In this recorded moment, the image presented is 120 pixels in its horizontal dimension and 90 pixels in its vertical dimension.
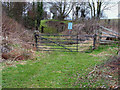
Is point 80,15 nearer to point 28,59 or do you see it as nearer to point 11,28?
point 11,28

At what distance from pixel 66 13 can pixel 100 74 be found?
16.2 metres

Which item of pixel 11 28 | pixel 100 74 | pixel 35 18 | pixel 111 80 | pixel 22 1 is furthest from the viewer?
pixel 35 18

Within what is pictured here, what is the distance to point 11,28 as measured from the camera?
10.5 metres

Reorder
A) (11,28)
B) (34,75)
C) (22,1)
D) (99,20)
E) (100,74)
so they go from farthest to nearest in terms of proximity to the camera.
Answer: (99,20) → (22,1) → (11,28) → (34,75) → (100,74)

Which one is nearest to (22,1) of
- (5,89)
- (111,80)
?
(5,89)

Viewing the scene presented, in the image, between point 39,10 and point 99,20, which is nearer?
point 99,20

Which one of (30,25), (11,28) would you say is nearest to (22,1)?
(30,25)

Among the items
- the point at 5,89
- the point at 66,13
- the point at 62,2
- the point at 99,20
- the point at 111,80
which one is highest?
the point at 62,2

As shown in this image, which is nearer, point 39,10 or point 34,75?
point 34,75

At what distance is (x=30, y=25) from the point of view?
1716 centimetres

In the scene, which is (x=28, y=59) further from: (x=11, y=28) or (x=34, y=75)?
(x=11, y=28)

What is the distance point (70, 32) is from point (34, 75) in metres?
13.6

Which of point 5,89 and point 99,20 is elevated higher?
point 99,20

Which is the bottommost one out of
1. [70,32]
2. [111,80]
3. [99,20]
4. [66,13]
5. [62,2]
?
[111,80]
